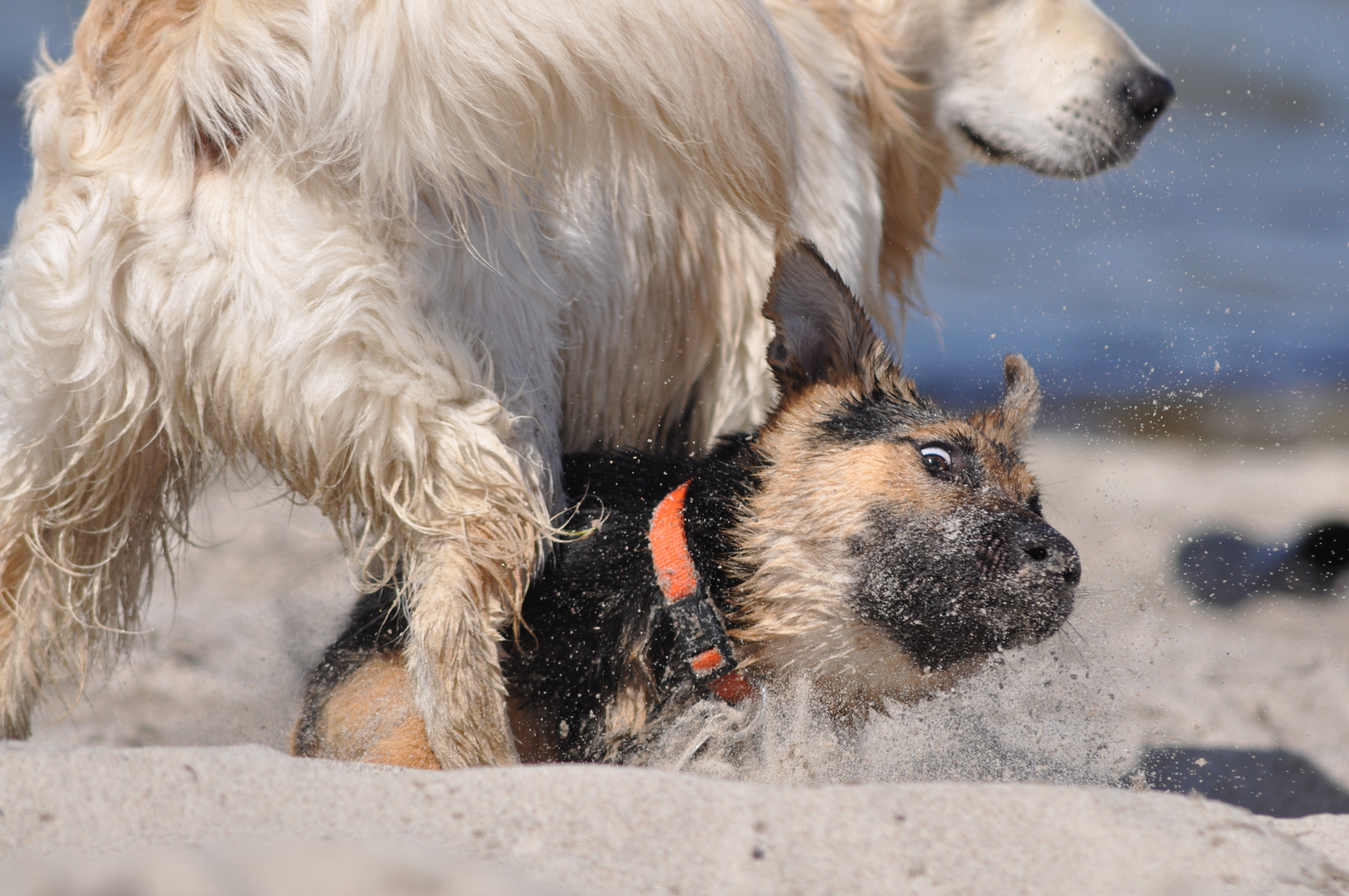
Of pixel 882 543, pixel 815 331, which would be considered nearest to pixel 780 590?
pixel 882 543

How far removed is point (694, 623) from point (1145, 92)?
280 cm

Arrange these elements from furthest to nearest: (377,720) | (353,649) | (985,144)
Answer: (985,144) < (353,649) < (377,720)

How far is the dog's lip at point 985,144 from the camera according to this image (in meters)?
4.02

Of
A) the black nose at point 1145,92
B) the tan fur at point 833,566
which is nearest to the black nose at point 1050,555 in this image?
the tan fur at point 833,566

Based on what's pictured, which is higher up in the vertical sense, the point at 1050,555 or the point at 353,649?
Result: the point at 1050,555

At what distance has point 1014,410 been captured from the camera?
318 cm

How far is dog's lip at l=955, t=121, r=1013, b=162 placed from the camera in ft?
13.2

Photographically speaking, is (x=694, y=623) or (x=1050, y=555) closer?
(x=1050, y=555)

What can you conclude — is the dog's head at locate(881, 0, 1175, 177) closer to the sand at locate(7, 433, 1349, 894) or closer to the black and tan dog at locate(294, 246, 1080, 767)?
the black and tan dog at locate(294, 246, 1080, 767)

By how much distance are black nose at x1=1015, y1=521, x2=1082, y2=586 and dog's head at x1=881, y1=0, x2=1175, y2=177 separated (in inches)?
80.8

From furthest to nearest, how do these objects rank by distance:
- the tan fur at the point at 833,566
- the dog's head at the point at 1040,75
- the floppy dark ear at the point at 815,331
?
the dog's head at the point at 1040,75 → the floppy dark ear at the point at 815,331 → the tan fur at the point at 833,566

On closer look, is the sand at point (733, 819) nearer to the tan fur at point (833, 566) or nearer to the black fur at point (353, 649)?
the tan fur at point (833, 566)

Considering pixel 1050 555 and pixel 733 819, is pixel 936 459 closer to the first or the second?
pixel 1050 555

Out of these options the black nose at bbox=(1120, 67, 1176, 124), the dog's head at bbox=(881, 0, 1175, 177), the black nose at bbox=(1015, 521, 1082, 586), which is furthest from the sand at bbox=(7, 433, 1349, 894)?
the black nose at bbox=(1120, 67, 1176, 124)
